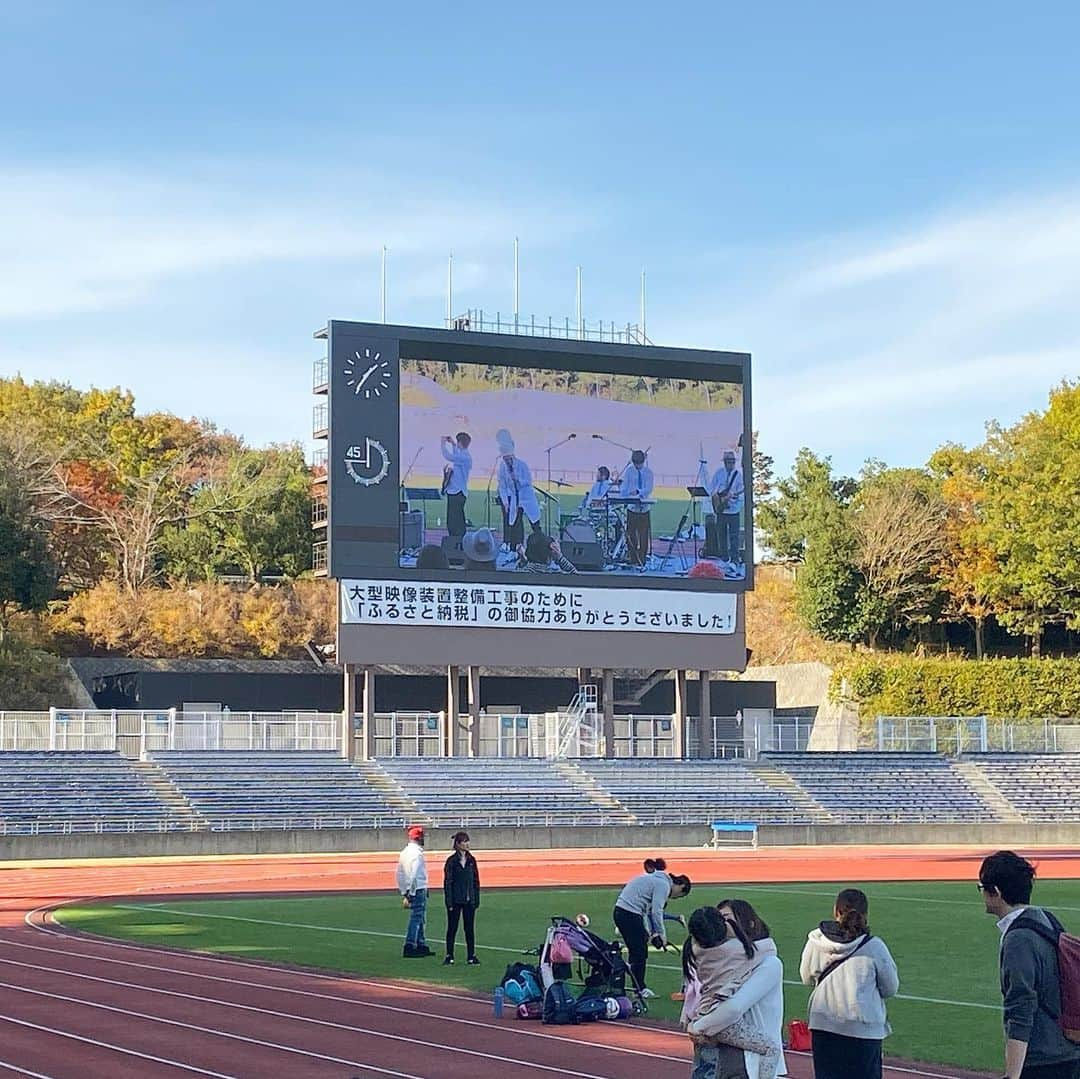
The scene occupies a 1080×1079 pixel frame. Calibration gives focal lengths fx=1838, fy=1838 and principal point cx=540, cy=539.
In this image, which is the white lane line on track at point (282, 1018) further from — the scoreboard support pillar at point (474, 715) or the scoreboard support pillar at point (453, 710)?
the scoreboard support pillar at point (474, 715)

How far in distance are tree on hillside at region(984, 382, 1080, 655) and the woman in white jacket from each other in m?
68.6

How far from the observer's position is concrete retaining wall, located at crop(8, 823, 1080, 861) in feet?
158

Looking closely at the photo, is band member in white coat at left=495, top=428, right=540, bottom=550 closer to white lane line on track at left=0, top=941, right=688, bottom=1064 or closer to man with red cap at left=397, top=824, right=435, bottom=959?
white lane line on track at left=0, top=941, right=688, bottom=1064

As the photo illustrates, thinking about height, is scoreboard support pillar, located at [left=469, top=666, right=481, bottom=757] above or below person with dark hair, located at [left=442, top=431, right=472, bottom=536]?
below

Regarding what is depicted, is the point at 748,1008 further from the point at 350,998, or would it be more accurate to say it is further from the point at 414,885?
the point at 414,885

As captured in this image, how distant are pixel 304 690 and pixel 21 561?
11964 mm

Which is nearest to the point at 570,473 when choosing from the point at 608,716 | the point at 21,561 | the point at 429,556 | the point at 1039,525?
the point at 429,556

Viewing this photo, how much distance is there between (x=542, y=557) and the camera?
2131 inches

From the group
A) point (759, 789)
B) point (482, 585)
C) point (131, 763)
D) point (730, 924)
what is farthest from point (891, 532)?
point (730, 924)

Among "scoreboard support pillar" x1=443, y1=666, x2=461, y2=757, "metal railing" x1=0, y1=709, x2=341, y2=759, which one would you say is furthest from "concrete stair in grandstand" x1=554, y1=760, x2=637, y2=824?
"metal railing" x1=0, y1=709, x2=341, y2=759

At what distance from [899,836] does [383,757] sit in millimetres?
15994

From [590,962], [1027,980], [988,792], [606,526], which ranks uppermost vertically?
[606,526]

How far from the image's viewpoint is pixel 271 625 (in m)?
75.6

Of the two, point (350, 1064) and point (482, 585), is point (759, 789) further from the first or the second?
point (350, 1064)
